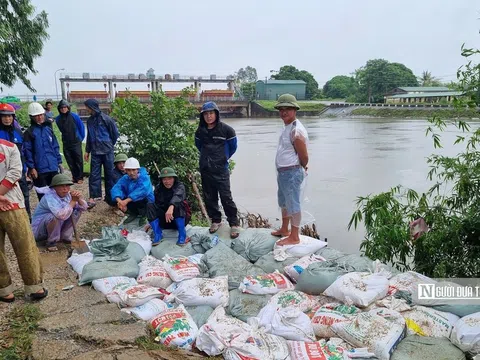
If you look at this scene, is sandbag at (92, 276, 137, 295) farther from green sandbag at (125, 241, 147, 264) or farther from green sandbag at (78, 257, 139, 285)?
green sandbag at (125, 241, 147, 264)

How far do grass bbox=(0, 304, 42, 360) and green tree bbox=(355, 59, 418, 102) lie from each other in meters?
48.7

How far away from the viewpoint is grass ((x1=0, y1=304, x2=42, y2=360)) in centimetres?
220

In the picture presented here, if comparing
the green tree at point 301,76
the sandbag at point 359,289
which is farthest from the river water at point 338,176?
the green tree at point 301,76

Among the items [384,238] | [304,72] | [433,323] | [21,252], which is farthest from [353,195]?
[304,72]

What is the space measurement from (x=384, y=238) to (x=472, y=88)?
1.59 metres

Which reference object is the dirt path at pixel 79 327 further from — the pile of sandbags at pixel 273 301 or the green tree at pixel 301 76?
the green tree at pixel 301 76

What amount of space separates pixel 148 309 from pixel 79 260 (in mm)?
1009

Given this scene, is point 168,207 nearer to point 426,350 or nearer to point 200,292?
point 200,292

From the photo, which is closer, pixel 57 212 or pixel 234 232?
pixel 57 212

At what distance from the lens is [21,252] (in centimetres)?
264

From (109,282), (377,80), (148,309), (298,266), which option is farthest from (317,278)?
(377,80)

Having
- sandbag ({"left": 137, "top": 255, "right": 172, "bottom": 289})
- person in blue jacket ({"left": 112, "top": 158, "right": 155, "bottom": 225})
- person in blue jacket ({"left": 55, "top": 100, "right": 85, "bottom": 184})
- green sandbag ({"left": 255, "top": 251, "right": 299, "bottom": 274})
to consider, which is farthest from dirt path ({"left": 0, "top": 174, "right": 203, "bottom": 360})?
person in blue jacket ({"left": 55, "top": 100, "right": 85, "bottom": 184})

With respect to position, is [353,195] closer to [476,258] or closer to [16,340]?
[476,258]

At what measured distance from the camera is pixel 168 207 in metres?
3.85
